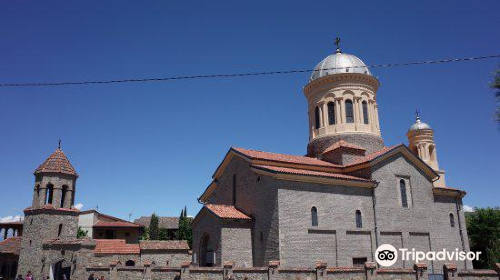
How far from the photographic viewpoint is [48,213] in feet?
87.1

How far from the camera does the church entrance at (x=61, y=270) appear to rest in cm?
2517

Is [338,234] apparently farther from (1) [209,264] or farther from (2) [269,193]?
(1) [209,264]

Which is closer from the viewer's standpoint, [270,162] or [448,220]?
[270,162]

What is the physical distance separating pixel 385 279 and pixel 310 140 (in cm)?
1323

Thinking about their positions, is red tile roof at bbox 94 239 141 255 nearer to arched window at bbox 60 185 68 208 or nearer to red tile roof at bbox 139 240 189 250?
red tile roof at bbox 139 240 189 250

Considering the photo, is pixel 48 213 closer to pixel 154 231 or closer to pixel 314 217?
pixel 314 217

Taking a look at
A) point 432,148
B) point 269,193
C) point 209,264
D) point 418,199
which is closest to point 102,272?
point 209,264

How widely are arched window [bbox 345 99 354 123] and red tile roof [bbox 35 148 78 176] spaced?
19.5 m

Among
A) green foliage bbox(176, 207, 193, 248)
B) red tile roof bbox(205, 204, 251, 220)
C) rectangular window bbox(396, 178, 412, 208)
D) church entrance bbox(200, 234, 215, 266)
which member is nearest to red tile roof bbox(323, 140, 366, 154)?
rectangular window bbox(396, 178, 412, 208)

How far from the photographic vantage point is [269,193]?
19078 mm

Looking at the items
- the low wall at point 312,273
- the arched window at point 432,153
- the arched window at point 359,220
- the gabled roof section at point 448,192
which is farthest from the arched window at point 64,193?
the arched window at point 432,153

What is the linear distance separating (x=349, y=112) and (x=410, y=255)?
32.3 feet

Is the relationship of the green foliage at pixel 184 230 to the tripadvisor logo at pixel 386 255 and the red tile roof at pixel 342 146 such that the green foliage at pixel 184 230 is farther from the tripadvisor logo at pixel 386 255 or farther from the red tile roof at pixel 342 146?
the tripadvisor logo at pixel 386 255

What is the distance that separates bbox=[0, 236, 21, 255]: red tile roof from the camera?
Answer: 30625 mm
